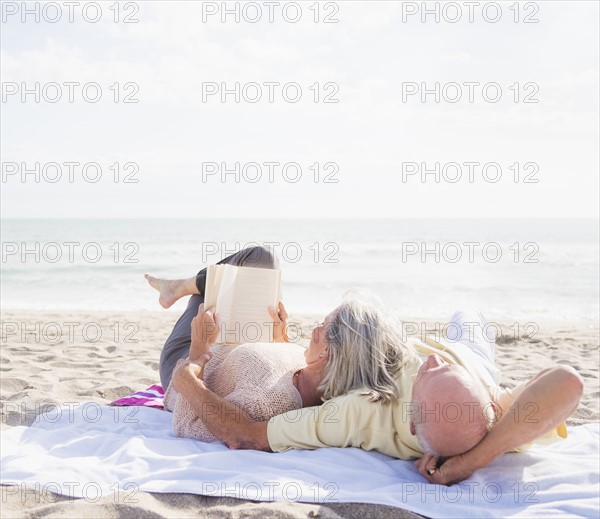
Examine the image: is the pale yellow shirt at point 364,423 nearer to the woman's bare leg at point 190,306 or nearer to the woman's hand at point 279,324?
the woman's hand at point 279,324

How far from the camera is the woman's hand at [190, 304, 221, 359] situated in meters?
3.19

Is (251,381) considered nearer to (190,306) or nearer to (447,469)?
(447,469)

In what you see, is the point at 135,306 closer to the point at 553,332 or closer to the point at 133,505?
the point at 553,332

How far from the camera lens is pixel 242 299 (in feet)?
10.8

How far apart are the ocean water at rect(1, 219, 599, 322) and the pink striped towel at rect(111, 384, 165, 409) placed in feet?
4.80

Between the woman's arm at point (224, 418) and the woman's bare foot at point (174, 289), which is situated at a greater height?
the woman's bare foot at point (174, 289)

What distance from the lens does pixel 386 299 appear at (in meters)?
13.9

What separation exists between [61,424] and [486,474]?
2282 mm

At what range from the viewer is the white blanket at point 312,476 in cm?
244

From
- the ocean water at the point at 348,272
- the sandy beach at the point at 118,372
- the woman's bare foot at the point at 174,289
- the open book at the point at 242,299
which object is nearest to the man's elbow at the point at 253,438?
the sandy beach at the point at 118,372

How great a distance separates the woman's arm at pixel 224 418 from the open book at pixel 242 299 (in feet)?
1.23

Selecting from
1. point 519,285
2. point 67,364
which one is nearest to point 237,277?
point 67,364

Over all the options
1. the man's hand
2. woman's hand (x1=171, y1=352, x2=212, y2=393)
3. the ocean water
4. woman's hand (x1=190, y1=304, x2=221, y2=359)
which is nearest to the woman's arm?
woman's hand (x1=171, y1=352, x2=212, y2=393)

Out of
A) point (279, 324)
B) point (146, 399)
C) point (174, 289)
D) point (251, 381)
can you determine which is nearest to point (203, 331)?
point (251, 381)
